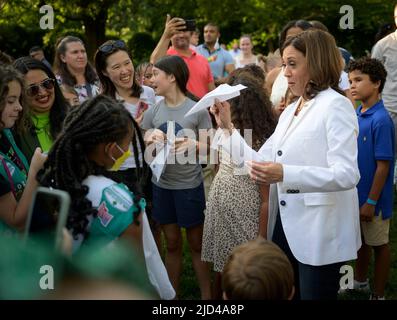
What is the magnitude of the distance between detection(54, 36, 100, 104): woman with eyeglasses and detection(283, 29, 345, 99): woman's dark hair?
2.48 meters

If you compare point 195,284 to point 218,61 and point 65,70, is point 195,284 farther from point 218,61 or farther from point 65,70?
point 218,61

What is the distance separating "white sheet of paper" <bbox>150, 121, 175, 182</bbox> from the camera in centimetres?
430

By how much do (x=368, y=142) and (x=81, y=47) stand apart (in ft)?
8.61

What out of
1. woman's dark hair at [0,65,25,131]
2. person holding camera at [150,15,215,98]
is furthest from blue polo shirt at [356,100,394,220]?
person holding camera at [150,15,215,98]

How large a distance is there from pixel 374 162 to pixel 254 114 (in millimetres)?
993

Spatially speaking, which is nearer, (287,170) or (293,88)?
(287,170)

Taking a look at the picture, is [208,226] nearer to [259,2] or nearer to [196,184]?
[196,184]

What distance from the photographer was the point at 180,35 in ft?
22.8

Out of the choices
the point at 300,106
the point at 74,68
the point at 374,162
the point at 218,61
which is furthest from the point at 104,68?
the point at 218,61

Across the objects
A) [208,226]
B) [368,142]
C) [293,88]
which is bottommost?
[208,226]

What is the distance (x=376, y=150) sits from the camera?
442 cm

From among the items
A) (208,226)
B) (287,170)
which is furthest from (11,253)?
(208,226)

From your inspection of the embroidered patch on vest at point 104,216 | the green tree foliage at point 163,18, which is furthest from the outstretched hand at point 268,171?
the green tree foliage at point 163,18

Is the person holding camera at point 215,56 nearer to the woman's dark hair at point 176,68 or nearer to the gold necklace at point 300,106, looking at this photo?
the woman's dark hair at point 176,68
